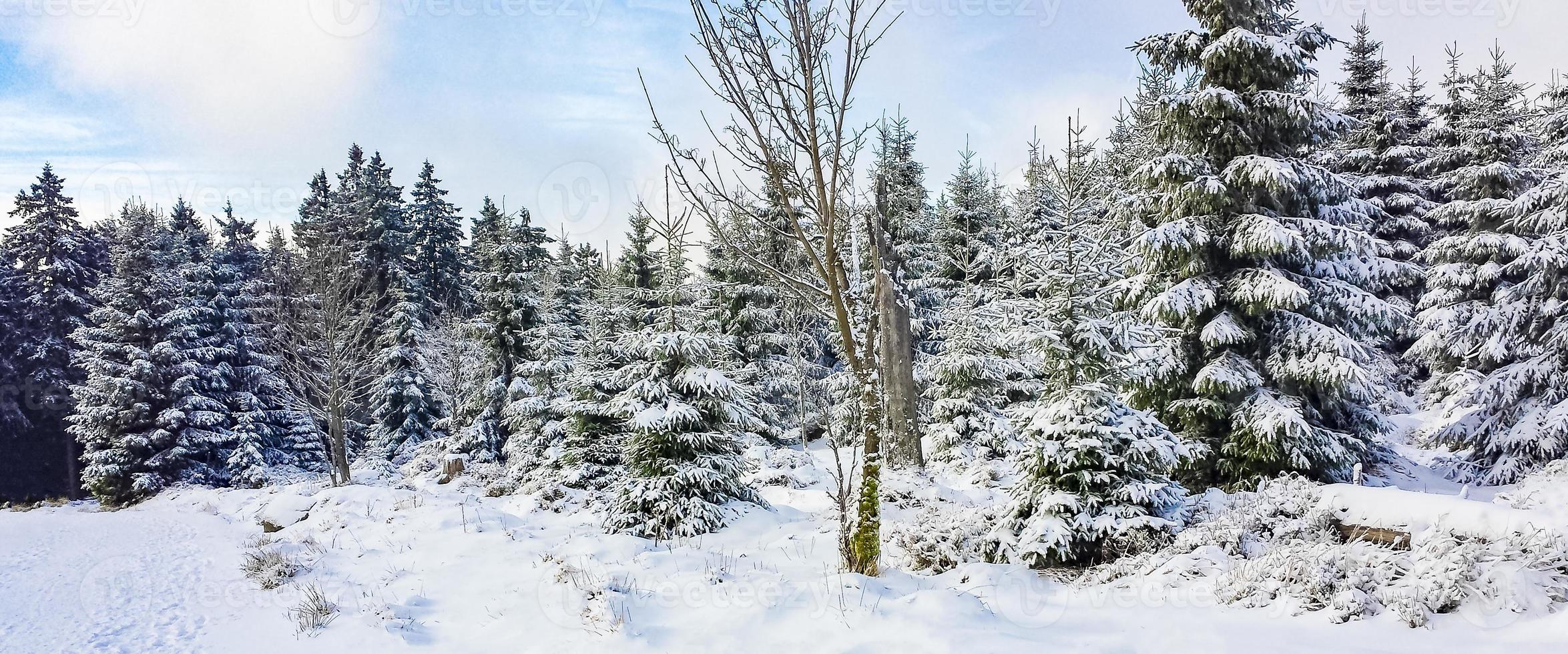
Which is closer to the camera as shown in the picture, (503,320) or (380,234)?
(503,320)

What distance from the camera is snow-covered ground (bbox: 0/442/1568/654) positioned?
4488mm

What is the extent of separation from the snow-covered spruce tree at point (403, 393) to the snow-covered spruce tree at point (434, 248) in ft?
23.2

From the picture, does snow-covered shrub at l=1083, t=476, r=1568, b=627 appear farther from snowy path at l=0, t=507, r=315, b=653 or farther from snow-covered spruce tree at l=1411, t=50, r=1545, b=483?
snow-covered spruce tree at l=1411, t=50, r=1545, b=483

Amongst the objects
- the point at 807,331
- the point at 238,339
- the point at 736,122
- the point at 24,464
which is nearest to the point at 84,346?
the point at 24,464

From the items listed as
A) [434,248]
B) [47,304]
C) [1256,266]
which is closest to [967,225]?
[1256,266]

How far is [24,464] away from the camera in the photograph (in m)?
27.7

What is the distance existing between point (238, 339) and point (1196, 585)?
32129 millimetres

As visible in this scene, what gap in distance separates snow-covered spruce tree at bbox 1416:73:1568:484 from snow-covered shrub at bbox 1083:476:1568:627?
29.7 ft

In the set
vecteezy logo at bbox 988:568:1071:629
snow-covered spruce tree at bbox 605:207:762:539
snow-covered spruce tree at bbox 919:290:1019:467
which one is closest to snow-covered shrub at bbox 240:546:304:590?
snow-covered spruce tree at bbox 605:207:762:539

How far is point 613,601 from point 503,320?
58.8 feet

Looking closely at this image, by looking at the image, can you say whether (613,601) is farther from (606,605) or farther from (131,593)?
(131,593)

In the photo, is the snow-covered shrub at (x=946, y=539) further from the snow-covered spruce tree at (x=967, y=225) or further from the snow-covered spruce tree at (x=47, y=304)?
the snow-covered spruce tree at (x=47, y=304)

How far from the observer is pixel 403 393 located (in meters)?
25.0

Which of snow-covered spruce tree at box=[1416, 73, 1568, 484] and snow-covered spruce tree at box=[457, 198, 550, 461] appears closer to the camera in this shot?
snow-covered spruce tree at box=[1416, 73, 1568, 484]
